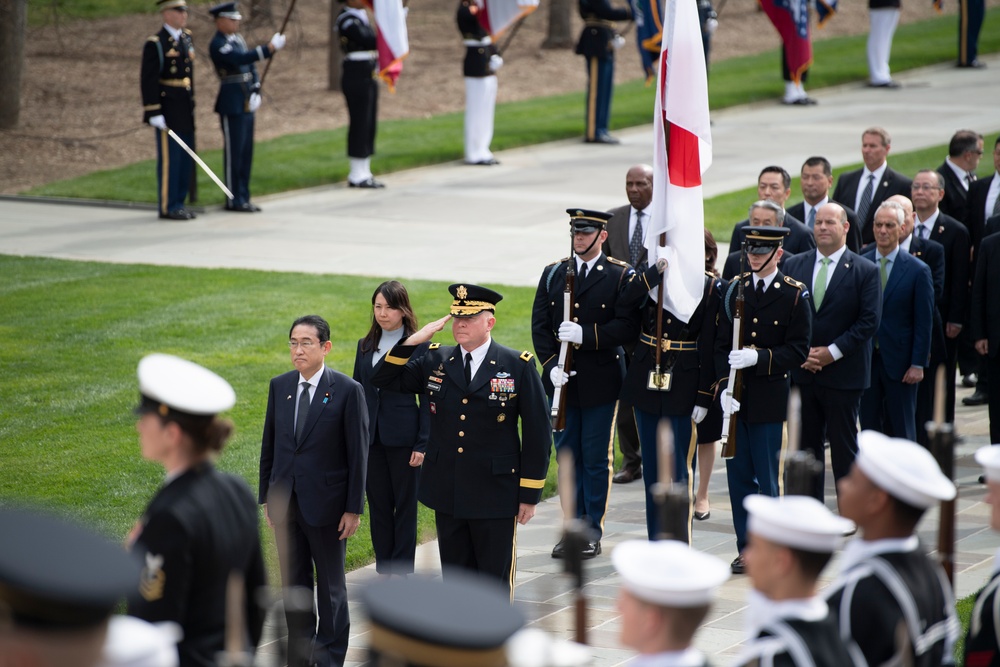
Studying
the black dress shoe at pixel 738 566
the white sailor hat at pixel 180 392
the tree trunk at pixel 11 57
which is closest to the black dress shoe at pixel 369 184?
the tree trunk at pixel 11 57

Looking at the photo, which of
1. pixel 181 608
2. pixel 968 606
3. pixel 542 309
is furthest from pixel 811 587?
pixel 542 309

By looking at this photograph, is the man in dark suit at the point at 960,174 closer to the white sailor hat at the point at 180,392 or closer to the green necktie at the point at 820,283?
the green necktie at the point at 820,283

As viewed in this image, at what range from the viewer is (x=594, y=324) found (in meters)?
9.07

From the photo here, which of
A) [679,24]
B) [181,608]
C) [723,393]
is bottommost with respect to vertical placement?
[723,393]

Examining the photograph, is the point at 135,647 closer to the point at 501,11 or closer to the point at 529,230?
the point at 529,230

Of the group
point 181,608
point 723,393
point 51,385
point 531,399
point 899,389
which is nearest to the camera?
point 181,608

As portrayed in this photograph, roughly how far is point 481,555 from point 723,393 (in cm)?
203

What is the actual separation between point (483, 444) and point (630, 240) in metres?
3.37

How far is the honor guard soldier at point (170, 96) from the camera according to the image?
17.7 meters

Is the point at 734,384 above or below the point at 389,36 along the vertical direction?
below

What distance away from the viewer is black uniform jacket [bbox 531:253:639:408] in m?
9.05

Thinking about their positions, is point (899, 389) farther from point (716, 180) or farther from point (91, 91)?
point (91, 91)

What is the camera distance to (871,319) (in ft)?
30.3

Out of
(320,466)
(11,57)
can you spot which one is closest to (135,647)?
(320,466)
